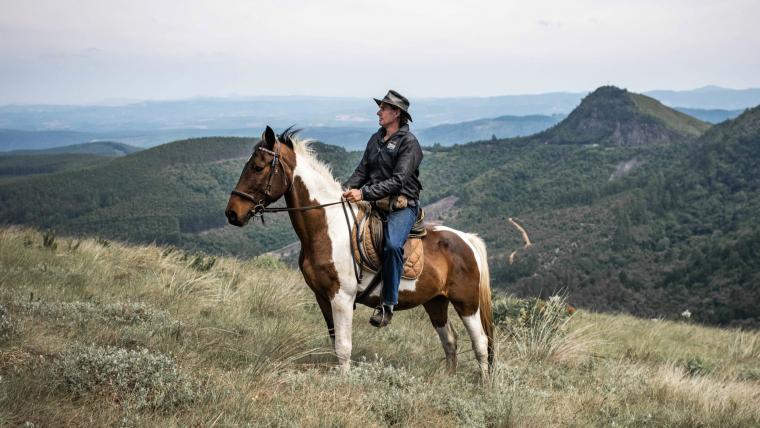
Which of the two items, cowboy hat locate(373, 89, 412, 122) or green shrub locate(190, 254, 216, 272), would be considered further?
green shrub locate(190, 254, 216, 272)

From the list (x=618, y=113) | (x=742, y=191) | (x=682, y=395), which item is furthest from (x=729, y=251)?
(x=618, y=113)

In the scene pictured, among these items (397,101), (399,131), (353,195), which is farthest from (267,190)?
(397,101)

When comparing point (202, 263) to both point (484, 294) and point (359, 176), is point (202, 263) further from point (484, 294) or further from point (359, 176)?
point (484, 294)

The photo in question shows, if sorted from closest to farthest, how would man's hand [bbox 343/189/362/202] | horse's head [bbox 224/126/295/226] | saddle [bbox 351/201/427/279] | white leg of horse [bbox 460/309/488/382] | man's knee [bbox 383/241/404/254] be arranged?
1. horse's head [bbox 224/126/295/226]
2. man's hand [bbox 343/189/362/202]
3. man's knee [bbox 383/241/404/254]
4. saddle [bbox 351/201/427/279]
5. white leg of horse [bbox 460/309/488/382]

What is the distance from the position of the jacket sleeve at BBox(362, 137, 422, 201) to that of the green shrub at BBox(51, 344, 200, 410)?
2225 millimetres

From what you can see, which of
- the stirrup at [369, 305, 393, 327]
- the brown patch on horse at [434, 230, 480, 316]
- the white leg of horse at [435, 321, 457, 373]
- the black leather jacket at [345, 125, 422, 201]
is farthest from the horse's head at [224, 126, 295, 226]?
the white leg of horse at [435, 321, 457, 373]

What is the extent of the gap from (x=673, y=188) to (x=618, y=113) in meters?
86.2

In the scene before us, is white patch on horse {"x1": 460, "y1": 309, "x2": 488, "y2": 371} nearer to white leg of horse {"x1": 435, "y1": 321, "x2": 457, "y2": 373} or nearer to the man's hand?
white leg of horse {"x1": 435, "y1": 321, "x2": 457, "y2": 373}

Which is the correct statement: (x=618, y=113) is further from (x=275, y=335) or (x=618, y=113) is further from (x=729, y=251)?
(x=275, y=335)

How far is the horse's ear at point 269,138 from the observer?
4.82m

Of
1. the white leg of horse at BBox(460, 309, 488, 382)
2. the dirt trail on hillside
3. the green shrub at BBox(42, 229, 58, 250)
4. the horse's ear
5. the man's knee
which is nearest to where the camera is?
the horse's ear

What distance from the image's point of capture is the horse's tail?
611 cm

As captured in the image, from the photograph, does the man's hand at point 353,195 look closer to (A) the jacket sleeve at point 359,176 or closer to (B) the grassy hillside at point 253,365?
(A) the jacket sleeve at point 359,176

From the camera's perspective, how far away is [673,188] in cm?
10125
